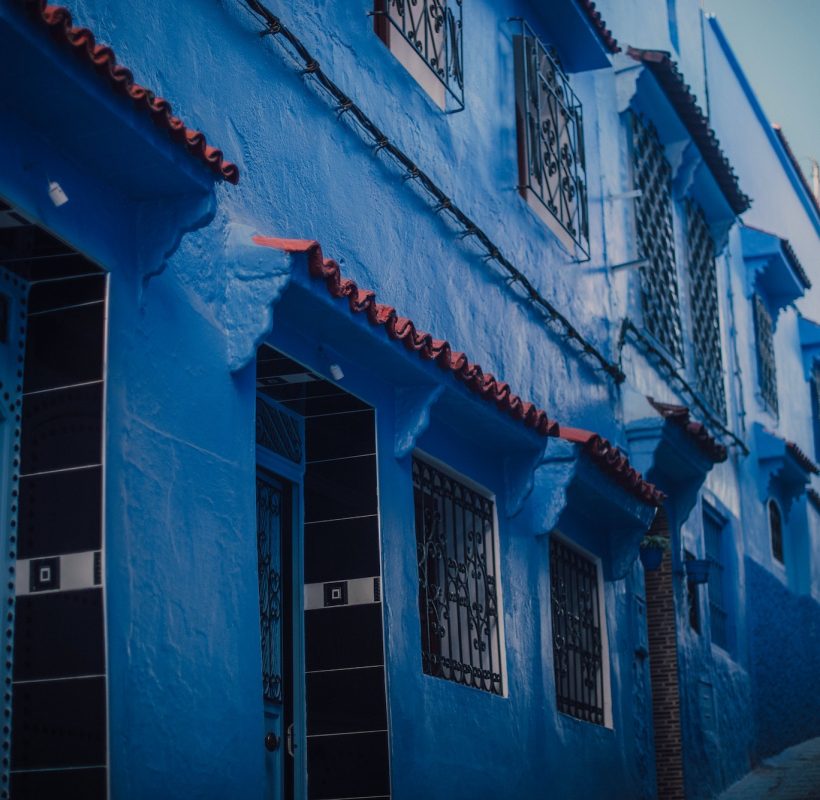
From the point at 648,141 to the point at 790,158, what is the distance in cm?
946

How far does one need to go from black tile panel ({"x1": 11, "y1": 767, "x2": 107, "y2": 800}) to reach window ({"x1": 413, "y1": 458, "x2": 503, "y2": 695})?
3.27 metres

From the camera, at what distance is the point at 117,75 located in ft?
17.4

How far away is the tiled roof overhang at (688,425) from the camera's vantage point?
13.3 meters

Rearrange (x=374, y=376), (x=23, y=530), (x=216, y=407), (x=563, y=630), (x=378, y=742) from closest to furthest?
(x=23, y=530) → (x=216, y=407) → (x=378, y=742) → (x=374, y=376) → (x=563, y=630)

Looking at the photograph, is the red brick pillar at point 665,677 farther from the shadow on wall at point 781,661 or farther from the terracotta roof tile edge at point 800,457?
the terracotta roof tile edge at point 800,457

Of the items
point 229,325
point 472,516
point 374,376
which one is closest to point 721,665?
point 472,516

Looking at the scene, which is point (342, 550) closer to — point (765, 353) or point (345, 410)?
point (345, 410)

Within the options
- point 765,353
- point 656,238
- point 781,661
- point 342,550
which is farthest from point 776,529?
point 342,550

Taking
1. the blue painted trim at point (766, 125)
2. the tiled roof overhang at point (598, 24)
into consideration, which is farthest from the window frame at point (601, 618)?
the blue painted trim at point (766, 125)

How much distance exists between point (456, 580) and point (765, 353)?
1282cm

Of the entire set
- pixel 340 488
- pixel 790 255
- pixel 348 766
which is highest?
pixel 790 255

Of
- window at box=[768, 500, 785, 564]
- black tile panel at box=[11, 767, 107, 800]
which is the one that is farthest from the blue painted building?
window at box=[768, 500, 785, 564]

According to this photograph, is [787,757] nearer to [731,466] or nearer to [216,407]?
[731,466]

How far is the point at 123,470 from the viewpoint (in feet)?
18.9
